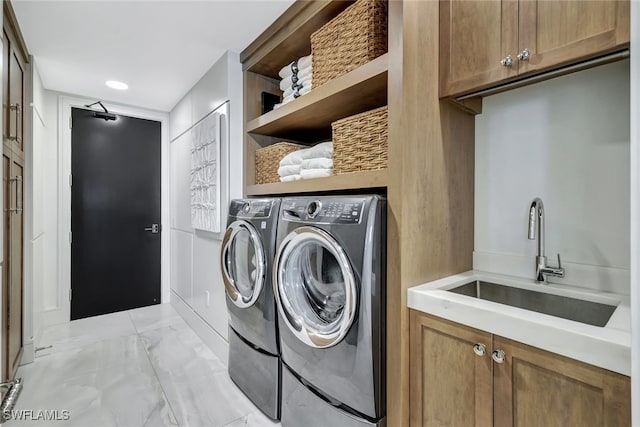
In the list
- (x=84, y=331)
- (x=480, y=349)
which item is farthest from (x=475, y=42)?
(x=84, y=331)

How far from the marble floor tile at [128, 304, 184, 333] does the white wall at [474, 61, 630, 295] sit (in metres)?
2.98

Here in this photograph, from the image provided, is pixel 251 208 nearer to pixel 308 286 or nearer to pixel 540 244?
pixel 308 286

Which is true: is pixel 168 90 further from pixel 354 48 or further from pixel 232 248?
pixel 354 48

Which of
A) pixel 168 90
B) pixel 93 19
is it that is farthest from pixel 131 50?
pixel 168 90

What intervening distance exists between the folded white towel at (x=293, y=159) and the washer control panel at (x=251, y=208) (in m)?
0.29

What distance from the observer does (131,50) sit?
224 centimetres

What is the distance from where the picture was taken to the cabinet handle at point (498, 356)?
0.99 m

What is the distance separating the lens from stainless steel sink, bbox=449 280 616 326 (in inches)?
48.5

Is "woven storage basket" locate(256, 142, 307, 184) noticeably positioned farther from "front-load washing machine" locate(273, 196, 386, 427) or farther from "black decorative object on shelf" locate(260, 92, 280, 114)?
"front-load washing machine" locate(273, 196, 386, 427)

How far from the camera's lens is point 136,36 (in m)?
2.05

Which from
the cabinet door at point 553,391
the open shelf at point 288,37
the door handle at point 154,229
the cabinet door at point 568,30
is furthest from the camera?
the door handle at point 154,229

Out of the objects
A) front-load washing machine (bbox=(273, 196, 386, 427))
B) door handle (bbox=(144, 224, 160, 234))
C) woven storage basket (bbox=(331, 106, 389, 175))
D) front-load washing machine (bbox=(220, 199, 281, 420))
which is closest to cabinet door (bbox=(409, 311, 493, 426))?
front-load washing machine (bbox=(273, 196, 386, 427))

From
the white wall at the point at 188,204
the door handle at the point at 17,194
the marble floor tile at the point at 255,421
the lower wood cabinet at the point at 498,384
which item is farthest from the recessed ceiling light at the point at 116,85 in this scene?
the lower wood cabinet at the point at 498,384

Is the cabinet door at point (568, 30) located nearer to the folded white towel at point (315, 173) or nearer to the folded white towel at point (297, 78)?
the folded white towel at point (315, 173)
